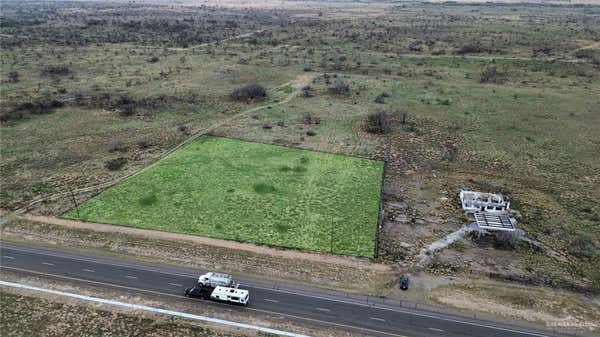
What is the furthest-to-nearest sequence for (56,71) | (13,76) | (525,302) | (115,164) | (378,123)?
(56,71) → (13,76) → (378,123) → (115,164) → (525,302)

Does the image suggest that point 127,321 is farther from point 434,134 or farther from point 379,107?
point 379,107

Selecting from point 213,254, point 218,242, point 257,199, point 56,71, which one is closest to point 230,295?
point 213,254

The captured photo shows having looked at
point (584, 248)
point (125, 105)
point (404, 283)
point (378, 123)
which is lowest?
point (584, 248)

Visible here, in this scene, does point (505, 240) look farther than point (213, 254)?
Yes

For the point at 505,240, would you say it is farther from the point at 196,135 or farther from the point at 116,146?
the point at 116,146

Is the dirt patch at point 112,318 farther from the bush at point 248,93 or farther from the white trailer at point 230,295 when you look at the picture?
the bush at point 248,93

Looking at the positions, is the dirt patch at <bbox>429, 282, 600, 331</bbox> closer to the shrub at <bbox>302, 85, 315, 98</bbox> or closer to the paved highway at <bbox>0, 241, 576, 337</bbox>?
the paved highway at <bbox>0, 241, 576, 337</bbox>

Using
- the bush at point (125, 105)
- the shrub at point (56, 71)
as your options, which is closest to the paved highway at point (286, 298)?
the bush at point (125, 105)
